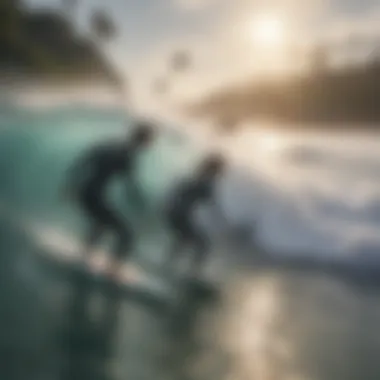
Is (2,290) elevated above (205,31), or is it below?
below

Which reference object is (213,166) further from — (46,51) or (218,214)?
(46,51)

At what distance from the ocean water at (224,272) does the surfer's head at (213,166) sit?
0.04ft

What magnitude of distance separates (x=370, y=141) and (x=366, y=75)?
0.33 ft

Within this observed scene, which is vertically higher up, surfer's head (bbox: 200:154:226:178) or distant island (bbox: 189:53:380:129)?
distant island (bbox: 189:53:380:129)

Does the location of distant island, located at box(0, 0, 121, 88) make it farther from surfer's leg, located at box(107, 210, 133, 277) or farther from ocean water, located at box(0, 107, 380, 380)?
surfer's leg, located at box(107, 210, 133, 277)

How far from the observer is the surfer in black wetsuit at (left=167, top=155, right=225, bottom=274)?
3.15ft

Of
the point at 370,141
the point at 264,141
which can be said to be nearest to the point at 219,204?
the point at 264,141

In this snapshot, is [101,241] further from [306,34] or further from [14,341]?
[306,34]

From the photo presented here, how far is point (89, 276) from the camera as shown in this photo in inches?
37.4

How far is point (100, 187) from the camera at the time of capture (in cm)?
95

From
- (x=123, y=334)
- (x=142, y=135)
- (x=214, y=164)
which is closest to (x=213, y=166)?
(x=214, y=164)

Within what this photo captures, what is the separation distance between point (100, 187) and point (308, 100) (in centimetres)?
33

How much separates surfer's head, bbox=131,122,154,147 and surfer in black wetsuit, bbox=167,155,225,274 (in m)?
0.08

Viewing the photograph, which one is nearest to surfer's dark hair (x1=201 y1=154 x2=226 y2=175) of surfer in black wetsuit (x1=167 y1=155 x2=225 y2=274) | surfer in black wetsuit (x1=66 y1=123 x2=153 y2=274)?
surfer in black wetsuit (x1=167 y1=155 x2=225 y2=274)
